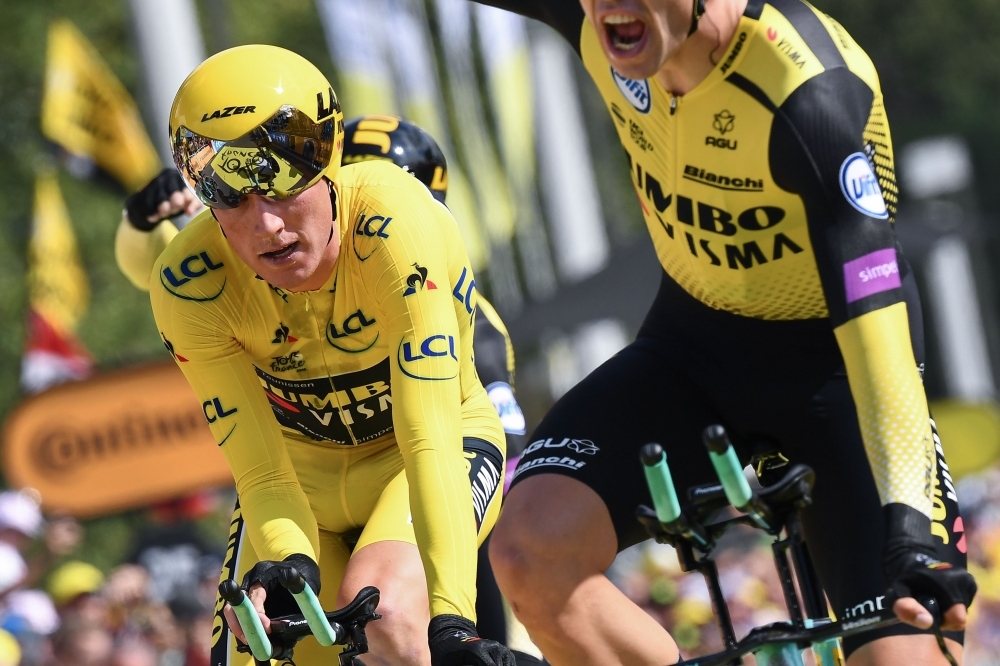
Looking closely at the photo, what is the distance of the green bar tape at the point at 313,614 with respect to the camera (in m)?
4.00

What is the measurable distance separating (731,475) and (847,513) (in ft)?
3.55

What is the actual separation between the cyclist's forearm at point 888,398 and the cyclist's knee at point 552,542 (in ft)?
2.94

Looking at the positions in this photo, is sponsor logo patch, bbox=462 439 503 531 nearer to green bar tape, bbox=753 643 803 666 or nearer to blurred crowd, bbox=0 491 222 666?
green bar tape, bbox=753 643 803 666

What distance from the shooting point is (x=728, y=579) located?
1152 centimetres

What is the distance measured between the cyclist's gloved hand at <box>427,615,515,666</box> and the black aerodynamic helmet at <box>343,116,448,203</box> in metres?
2.59

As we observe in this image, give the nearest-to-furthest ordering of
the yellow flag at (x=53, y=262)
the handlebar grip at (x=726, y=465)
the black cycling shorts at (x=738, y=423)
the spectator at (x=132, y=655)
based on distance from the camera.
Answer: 1. the handlebar grip at (x=726, y=465)
2. the black cycling shorts at (x=738, y=423)
3. the spectator at (x=132, y=655)
4. the yellow flag at (x=53, y=262)

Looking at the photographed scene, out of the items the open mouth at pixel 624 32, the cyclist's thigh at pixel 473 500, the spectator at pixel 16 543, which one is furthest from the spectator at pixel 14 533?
the open mouth at pixel 624 32

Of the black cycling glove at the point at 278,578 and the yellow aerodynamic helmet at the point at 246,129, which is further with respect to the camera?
the yellow aerodynamic helmet at the point at 246,129

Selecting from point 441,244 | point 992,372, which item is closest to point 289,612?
point 441,244

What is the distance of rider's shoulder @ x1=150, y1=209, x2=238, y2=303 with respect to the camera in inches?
190

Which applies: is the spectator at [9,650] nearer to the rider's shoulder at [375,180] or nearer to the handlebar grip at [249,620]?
the rider's shoulder at [375,180]

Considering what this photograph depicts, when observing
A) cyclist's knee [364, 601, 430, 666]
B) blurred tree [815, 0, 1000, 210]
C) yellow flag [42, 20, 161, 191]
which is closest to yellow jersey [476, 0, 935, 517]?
cyclist's knee [364, 601, 430, 666]

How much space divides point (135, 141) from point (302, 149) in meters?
10.1

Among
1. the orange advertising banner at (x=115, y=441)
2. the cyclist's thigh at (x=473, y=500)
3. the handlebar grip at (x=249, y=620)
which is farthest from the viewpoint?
the orange advertising banner at (x=115, y=441)
